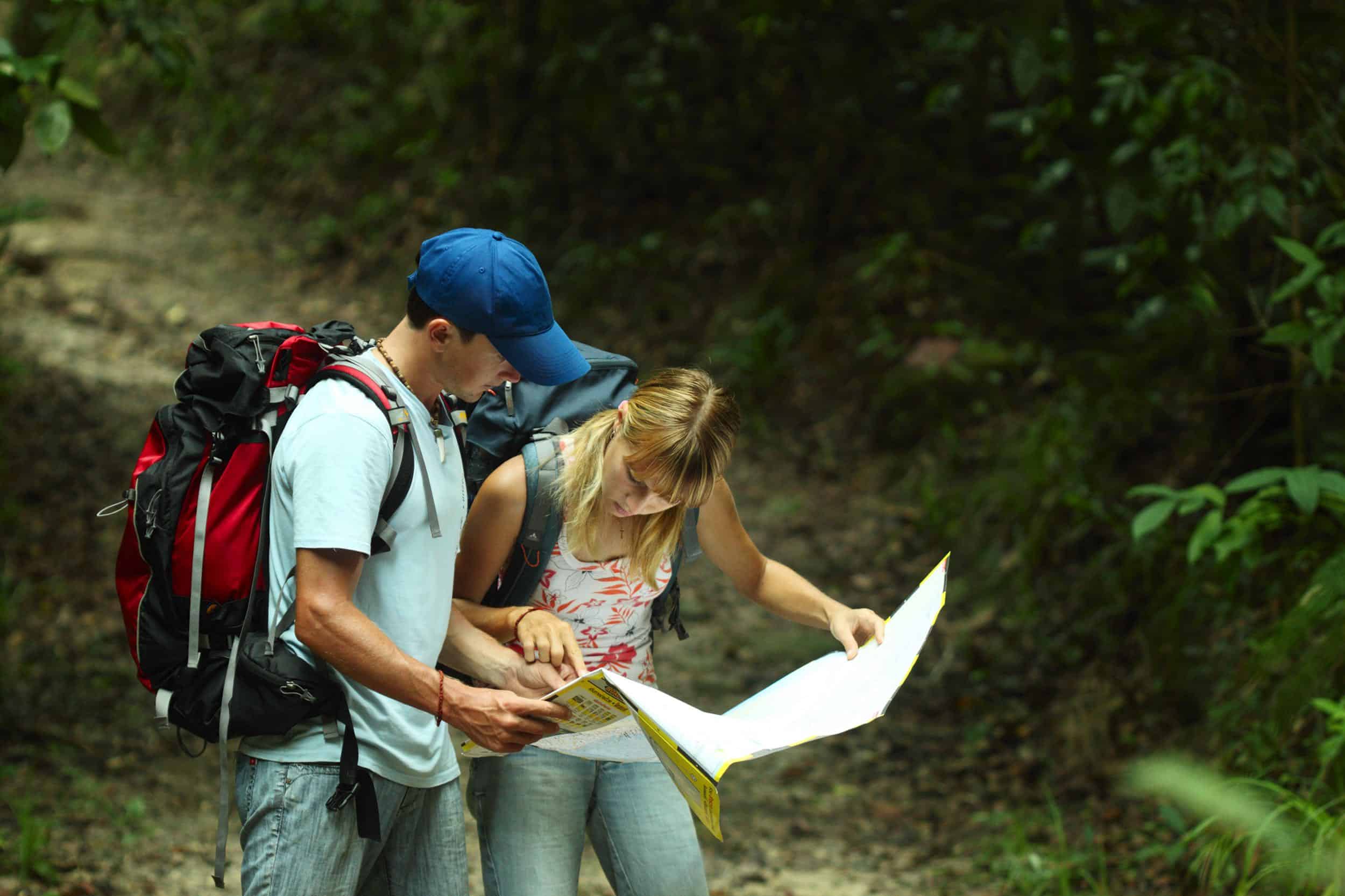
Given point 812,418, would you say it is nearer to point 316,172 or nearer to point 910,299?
point 910,299

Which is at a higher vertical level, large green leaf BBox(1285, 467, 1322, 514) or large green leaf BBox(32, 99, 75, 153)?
large green leaf BBox(32, 99, 75, 153)

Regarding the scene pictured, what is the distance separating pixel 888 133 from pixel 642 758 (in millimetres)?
7771

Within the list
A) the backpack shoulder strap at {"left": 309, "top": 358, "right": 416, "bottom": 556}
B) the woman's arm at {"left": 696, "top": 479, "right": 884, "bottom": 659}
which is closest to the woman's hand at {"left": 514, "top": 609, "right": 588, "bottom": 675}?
the backpack shoulder strap at {"left": 309, "top": 358, "right": 416, "bottom": 556}

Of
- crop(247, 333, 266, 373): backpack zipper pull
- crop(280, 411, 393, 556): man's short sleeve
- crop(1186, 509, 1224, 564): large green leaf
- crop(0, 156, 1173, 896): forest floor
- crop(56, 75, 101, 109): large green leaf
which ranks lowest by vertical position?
crop(0, 156, 1173, 896): forest floor

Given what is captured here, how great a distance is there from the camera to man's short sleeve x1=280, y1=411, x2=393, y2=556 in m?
1.89

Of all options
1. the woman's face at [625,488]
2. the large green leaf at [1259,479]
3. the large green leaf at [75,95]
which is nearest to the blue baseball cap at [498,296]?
the woman's face at [625,488]

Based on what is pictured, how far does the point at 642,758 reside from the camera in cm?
244

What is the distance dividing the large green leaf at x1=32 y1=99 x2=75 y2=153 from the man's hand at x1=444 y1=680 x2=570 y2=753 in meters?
2.37

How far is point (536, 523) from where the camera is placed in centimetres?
239

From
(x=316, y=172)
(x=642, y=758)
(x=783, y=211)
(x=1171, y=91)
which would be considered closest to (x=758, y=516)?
(x=783, y=211)

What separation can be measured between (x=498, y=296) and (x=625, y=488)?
1.58ft

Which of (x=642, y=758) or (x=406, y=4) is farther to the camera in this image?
(x=406, y=4)

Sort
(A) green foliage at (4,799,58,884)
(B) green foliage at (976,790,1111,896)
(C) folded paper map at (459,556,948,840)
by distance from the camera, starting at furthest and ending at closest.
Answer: (B) green foliage at (976,790,1111,896)
(A) green foliage at (4,799,58,884)
(C) folded paper map at (459,556,948,840)

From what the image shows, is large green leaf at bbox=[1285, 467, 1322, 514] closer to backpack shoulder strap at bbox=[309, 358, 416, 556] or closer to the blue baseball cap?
the blue baseball cap
